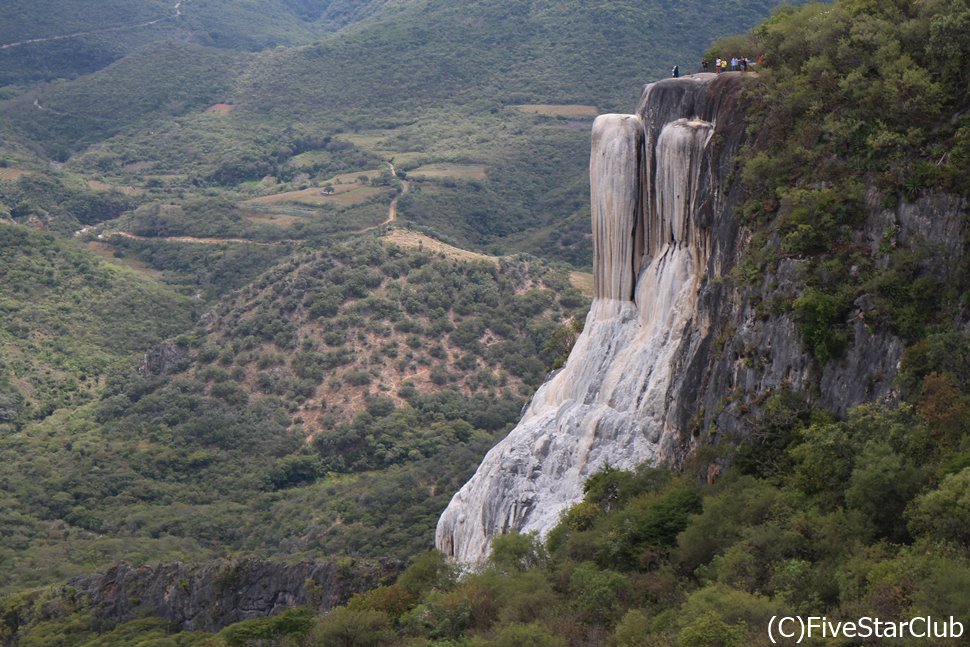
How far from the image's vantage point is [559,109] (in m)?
139

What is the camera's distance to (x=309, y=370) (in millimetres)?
72812

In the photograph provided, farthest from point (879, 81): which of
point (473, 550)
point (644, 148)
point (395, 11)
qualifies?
point (395, 11)

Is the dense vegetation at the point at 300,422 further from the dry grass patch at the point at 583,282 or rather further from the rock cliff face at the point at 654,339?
the rock cliff face at the point at 654,339

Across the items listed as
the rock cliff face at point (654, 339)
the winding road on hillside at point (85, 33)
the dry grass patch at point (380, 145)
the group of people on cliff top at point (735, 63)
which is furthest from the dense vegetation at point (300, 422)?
the winding road on hillside at point (85, 33)

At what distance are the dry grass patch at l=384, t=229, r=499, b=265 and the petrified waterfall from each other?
49327 millimetres

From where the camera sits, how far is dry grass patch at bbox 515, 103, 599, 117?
136000mm

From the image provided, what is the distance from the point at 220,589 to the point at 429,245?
46999 millimetres

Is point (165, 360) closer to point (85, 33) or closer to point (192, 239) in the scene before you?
point (192, 239)

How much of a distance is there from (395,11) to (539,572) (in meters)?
160

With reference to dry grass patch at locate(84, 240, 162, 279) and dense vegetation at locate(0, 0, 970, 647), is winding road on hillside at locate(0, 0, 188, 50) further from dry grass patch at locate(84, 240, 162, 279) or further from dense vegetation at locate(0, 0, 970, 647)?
dry grass patch at locate(84, 240, 162, 279)

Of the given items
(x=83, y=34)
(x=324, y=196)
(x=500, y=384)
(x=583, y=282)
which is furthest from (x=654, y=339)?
(x=83, y=34)

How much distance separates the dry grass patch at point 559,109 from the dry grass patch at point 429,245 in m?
51.6

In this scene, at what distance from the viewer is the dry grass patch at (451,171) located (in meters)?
120

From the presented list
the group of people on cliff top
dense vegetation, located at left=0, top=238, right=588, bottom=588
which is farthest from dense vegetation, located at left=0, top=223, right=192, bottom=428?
the group of people on cliff top
